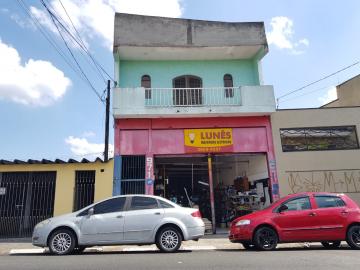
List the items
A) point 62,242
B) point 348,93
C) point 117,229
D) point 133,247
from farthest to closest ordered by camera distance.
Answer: point 348,93, point 133,247, point 117,229, point 62,242

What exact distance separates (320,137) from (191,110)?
578 cm

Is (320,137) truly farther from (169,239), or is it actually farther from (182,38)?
(169,239)

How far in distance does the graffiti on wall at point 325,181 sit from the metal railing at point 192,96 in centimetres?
403

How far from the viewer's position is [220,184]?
16.9 m

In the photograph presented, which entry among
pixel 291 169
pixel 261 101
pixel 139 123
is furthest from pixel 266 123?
pixel 139 123

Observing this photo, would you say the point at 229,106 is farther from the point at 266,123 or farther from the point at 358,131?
the point at 358,131

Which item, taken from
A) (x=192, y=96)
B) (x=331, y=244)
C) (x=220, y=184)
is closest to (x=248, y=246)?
(x=331, y=244)

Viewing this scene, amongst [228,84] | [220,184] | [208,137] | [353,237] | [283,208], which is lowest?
[353,237]

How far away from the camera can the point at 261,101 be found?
47.5 feet

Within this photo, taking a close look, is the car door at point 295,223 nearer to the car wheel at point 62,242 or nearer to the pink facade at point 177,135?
the pink facade at point 177,135

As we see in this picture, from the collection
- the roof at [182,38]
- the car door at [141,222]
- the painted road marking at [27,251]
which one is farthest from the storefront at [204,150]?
the car door at [141,222]

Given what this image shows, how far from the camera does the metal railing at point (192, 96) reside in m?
15.1

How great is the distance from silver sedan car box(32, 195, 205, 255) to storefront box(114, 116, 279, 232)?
4897mm

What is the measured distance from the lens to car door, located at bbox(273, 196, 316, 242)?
899cm
